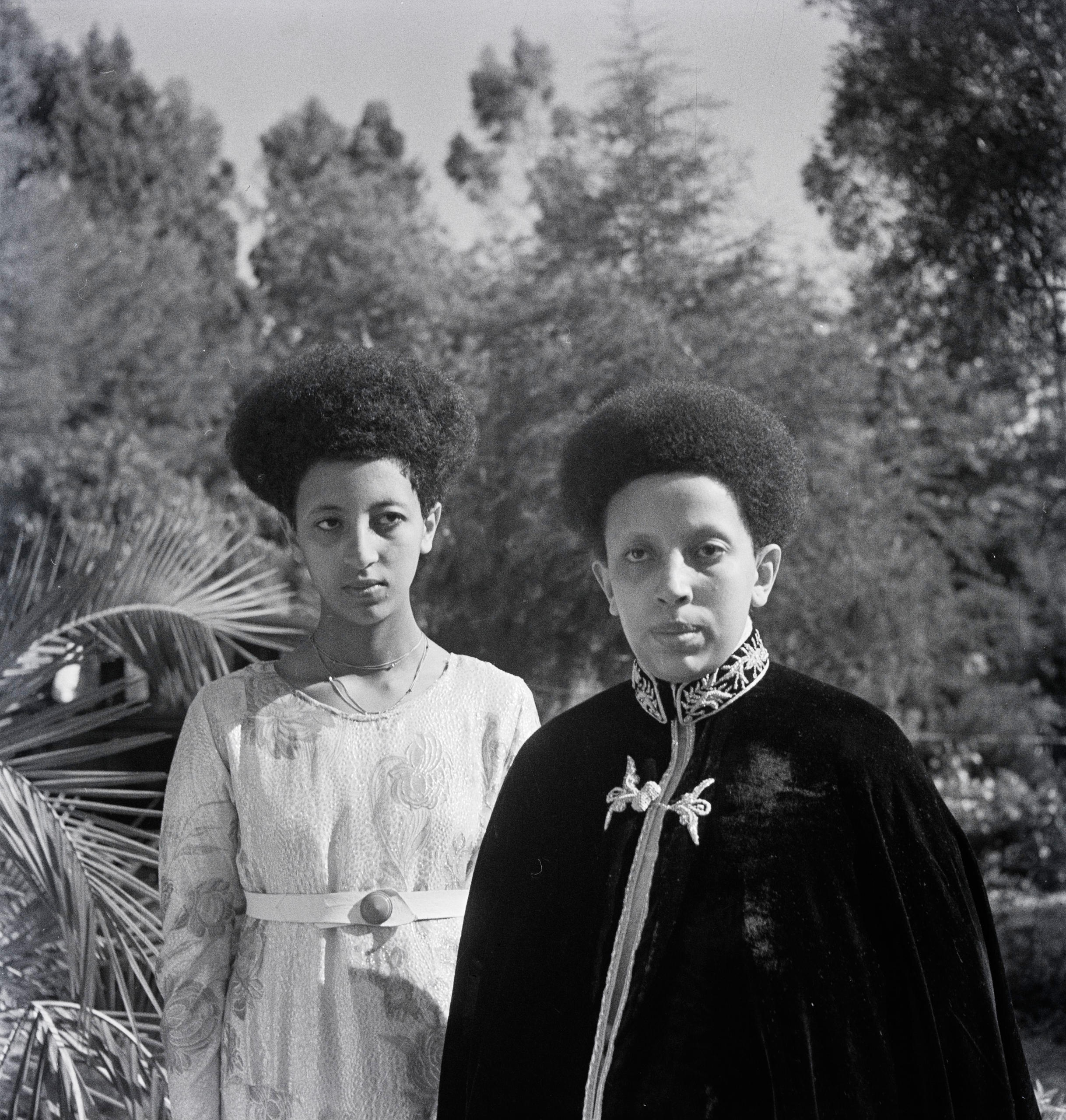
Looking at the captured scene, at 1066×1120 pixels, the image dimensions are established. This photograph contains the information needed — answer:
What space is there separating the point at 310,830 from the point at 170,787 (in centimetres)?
26

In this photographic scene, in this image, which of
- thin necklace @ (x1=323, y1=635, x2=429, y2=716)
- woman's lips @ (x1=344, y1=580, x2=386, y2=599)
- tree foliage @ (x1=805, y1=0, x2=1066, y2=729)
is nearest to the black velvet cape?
thin necklace @ (x1=323, y1=635, x2=429, y2=716)

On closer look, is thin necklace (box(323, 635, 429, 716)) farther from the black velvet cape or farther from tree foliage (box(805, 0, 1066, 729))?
tree foliage (box(805, 0, 1066, 729))

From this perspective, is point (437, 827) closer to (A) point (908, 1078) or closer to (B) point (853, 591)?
(A) point (908, 1078)

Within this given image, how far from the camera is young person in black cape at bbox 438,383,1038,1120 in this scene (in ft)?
5.44

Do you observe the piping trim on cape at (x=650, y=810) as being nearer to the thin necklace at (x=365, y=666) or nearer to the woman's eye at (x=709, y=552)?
the woman's eye at (x=709, y=552)

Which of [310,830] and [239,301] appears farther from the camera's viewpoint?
[239,301]

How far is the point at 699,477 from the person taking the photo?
6.16 feet

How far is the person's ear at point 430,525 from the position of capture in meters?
2.22

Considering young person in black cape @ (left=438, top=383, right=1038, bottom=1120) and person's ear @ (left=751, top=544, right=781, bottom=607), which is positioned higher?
person's ear @ (left=751, top=544, right=781, bottom=607)

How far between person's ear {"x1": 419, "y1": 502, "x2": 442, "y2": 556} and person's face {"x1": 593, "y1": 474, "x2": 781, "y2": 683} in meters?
0.45

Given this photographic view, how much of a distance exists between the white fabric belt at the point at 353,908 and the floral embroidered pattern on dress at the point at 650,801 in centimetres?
36

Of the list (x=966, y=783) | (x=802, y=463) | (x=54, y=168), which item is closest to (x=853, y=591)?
(x=966, y=783)

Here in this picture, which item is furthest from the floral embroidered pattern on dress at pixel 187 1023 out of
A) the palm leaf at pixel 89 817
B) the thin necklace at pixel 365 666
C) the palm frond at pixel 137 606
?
the palm frond at pixel 137 606

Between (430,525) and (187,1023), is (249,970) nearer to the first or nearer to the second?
(187,1023)
